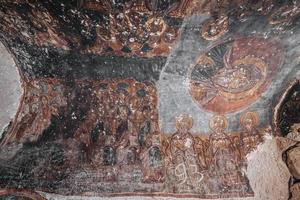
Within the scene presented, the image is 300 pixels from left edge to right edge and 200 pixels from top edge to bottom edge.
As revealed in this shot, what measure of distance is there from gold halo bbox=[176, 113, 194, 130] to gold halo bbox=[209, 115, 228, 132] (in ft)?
1.09

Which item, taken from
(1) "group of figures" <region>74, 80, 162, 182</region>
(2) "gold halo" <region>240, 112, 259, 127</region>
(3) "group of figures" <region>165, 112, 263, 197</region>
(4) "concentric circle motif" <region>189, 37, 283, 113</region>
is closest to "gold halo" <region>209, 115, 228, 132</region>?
(3) "group of figures" <region>165, 112, 263, 197</region>

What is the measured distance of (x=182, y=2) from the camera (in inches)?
162

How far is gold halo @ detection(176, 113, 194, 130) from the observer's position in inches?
216

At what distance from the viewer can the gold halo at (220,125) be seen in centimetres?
555

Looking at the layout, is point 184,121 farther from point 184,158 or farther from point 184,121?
point 184,158

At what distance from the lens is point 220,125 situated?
18.3 feet

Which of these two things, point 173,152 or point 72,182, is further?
point 173,152

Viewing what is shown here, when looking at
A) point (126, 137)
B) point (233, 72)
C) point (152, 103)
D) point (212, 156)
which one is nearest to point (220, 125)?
point (212, 156)

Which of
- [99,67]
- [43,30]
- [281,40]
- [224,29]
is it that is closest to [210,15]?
[224,29]

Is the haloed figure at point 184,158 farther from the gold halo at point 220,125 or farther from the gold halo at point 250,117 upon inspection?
the gold halo at point 250,117

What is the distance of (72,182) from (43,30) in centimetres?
224

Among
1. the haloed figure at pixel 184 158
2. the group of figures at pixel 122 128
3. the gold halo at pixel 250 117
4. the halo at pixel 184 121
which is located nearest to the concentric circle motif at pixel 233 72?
the gold halo at pixel 250 117

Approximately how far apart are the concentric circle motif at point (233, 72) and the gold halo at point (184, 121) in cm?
30

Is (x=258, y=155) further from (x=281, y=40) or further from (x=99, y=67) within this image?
(x=99, y=67)
